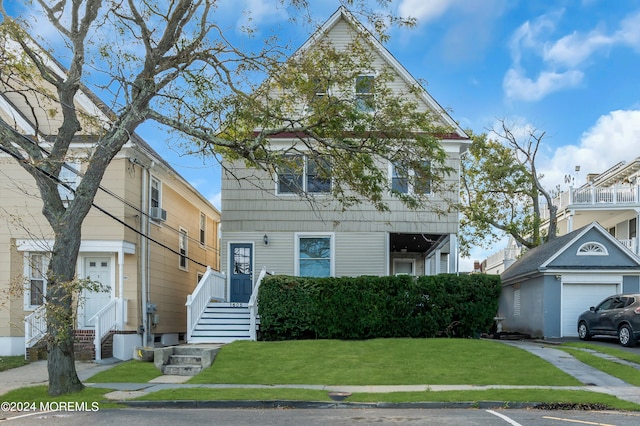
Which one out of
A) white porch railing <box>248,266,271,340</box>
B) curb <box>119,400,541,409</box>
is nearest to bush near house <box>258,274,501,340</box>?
white porch railing <box>248,266,271,340</box>

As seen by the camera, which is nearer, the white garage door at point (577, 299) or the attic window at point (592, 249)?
the white garage door at point (577, 299)

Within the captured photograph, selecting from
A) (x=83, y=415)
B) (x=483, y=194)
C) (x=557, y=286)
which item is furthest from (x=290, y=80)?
(x=483, y=194)

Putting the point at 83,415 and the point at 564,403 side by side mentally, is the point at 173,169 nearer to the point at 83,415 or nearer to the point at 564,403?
the point at 83,415

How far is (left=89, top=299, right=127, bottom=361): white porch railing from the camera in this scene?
16.1 metres

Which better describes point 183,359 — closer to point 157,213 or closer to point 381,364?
point 381,364

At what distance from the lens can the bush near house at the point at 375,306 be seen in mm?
16906

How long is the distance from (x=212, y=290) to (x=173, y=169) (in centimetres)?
613

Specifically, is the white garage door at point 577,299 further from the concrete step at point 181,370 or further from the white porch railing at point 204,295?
the concrete step at point 181,370

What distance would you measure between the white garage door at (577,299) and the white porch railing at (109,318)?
14858 millimetres

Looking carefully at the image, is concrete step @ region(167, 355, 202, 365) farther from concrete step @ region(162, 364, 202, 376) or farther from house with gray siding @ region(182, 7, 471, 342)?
house with gray siding @ region(182, 7, 471, 342)

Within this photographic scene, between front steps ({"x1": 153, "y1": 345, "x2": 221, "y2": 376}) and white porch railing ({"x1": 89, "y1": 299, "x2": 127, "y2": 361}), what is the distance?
2.88 metres

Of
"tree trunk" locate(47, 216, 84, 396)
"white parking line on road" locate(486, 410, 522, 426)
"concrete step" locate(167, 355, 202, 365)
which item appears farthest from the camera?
"concrete step" locate(167, 355, 202, 365)

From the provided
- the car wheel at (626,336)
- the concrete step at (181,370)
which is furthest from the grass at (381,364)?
the car wheel at (626,336)

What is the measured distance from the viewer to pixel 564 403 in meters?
9.91
